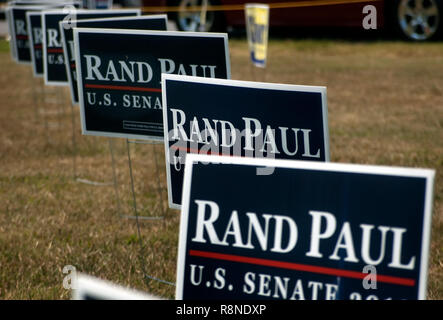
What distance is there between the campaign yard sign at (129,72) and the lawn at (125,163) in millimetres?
632

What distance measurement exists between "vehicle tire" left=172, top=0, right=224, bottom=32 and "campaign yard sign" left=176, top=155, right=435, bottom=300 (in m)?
12.3

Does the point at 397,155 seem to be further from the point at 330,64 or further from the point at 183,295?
the point at 330,64

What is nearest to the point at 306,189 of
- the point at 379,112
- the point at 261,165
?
the point at 261,165

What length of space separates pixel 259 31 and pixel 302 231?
24.2 feet

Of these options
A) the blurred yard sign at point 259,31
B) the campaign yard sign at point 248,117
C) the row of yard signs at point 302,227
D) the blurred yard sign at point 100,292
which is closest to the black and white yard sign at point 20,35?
the blurred yard sign at point 259,31

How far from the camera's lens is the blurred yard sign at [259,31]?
872cm

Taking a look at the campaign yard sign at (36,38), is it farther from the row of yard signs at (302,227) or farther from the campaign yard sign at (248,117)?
the row of yard signs at (302,227)

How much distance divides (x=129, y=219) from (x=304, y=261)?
3192 millimetres

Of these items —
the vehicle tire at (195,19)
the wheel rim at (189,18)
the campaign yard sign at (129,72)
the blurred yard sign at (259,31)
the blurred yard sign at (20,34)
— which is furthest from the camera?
the wheel rim at (189,18)

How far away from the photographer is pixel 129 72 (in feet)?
12.4

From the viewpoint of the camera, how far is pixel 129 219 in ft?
15.9

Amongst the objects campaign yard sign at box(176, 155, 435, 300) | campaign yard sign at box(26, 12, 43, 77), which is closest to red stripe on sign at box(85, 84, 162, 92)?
campaign yard sign at box(176, 155, 435, 300)

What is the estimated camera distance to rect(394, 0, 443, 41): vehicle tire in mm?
12031

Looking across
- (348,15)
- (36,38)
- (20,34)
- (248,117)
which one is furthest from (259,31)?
(248,117)
